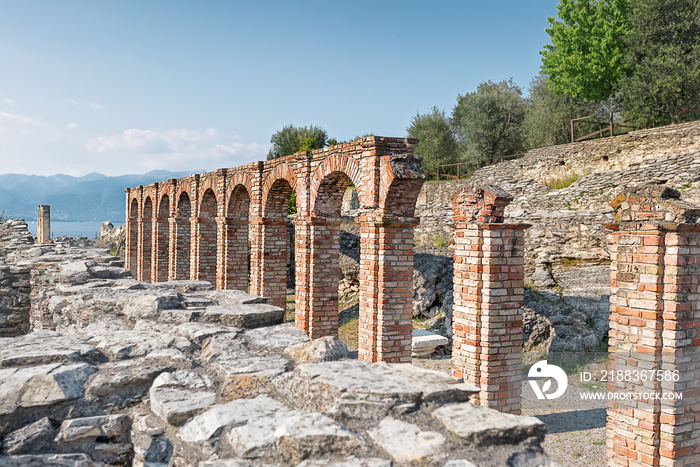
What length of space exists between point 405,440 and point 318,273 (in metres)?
7.82

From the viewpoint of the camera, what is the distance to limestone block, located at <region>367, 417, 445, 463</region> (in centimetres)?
203

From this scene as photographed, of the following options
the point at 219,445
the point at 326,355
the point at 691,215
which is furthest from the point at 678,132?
the point at 219,445

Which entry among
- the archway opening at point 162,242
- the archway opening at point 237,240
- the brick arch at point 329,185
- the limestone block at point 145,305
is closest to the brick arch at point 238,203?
the archway opening at point 237,240

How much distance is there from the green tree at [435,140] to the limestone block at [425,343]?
24.5m

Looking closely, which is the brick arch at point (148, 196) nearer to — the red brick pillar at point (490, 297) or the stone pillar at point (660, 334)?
the red brick pillar at point (490, 297)

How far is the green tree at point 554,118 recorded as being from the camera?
2752 centimetres

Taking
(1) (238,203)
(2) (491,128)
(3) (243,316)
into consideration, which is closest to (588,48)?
(2) (491,128)

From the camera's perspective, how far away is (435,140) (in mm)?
35344

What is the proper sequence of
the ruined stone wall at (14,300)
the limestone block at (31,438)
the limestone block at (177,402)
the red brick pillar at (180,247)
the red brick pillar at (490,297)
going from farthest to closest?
the red brick pillar at (180,247) < the ruined stone wall at (14,300) < the red brick pillar at (490,297) < the limestone block at (177,402) < the limestone block at (31,438)

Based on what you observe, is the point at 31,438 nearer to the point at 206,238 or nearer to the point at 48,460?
the point at 48,460

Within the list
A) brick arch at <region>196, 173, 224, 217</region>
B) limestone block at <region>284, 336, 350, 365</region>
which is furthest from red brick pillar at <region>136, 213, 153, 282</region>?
limestone block at <region>284, 336, 350, 365</region>

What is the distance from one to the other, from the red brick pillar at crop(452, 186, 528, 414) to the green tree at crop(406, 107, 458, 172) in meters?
28.8

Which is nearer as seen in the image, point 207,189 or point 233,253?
point 233,253

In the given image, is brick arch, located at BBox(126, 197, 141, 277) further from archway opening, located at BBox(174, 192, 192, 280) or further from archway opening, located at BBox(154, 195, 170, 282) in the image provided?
archway opening, located at BBox(174, 192, 192, 280)
